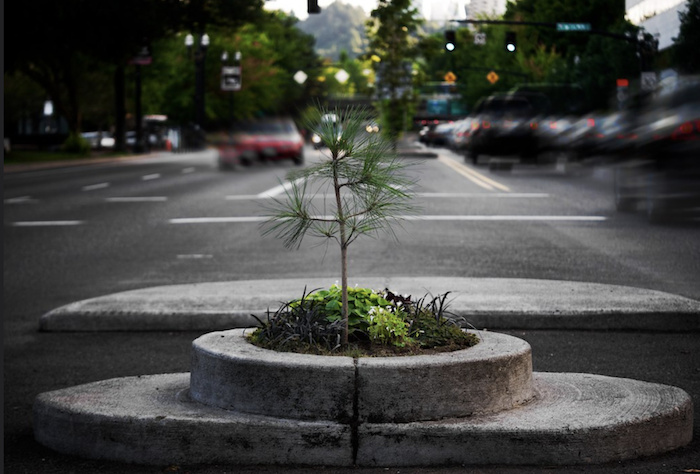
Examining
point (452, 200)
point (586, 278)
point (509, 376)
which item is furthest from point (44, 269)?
point (452, 200)

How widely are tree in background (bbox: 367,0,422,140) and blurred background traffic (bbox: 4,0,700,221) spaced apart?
103 millimetres

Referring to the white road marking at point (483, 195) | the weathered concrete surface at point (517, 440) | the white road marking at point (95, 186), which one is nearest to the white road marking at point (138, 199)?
the white road marking at point (95, 186)

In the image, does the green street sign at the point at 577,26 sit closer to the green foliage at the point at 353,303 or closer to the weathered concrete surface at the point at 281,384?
the green foliage at the point at 353,303

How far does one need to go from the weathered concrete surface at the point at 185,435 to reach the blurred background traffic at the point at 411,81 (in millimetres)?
1506

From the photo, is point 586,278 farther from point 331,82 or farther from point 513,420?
point 331,82

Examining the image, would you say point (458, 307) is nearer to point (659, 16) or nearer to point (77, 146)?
point (659, 16)

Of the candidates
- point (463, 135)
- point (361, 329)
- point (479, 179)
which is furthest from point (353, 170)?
point (463, 135)

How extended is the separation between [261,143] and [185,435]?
111ft

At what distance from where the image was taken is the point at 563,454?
4.50 meters

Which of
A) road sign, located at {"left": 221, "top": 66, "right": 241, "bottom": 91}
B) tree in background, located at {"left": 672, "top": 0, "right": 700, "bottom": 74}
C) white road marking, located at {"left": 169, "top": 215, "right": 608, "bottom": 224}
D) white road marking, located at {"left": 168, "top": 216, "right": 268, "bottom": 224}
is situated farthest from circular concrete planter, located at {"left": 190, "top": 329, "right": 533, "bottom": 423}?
road sign, located at {"left": 221, "top": 66, "right": 241, "bottom": 91}

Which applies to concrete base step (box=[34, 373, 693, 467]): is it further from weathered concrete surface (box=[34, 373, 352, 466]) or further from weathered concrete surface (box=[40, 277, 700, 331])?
weathered concrete surface (box=[40, 277, 700, 331])

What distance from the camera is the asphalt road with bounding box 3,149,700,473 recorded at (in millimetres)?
6680

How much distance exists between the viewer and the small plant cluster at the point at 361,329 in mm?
4977

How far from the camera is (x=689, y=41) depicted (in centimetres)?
3238
